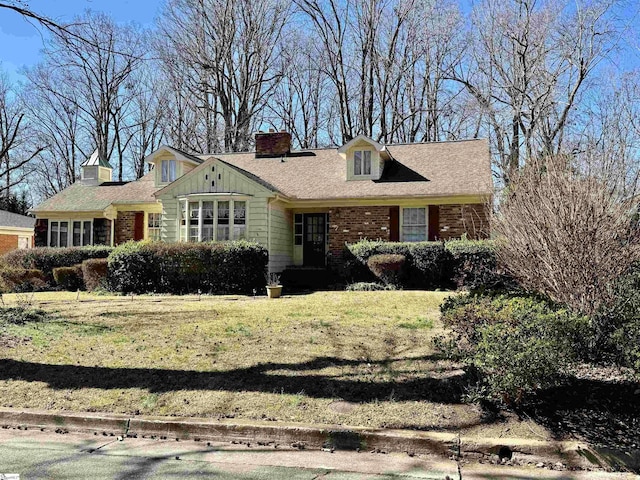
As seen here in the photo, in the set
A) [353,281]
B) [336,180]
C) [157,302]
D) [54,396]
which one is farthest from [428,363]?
[336,180]

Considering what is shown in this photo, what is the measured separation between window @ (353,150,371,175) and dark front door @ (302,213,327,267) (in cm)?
212

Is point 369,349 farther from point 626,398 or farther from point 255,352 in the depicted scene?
point 626,398

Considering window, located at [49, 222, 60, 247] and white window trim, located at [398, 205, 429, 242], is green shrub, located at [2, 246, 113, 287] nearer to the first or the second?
window, located at [49, 222, 60, 247]

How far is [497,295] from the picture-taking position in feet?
22.5

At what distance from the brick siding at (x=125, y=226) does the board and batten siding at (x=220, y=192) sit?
3172 mm

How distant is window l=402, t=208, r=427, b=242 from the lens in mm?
17656

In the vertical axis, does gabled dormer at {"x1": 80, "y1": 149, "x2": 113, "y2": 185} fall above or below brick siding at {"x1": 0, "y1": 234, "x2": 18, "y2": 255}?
above

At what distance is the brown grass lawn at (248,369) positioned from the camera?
505cm

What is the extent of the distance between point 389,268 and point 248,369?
991 centimetres

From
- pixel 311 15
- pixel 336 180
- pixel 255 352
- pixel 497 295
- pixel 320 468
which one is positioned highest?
pixel 311 15

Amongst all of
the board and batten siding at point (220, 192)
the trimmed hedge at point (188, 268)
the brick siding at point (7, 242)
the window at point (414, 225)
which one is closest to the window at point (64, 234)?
the board and batten siding at point (220, 192)

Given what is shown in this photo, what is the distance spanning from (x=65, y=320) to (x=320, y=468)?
271 inches

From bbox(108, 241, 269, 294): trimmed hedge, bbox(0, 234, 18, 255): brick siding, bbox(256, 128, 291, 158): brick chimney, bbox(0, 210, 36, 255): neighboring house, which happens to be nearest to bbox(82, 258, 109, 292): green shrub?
bbox(108, 241, 269, 294): trimmed hedge

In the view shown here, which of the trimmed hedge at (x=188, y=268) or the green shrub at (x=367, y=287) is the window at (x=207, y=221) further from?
the green shrub at (x=367, y=287)
